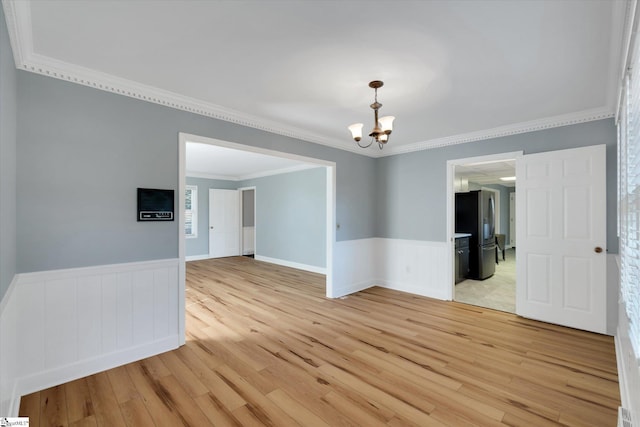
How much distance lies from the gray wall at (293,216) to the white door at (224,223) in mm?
952

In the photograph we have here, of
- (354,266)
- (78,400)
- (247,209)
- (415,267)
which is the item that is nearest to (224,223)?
(247,209)

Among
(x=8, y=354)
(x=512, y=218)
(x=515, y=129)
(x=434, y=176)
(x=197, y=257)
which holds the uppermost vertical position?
A: (x=515, y=129)

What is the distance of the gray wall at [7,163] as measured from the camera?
1529 mm

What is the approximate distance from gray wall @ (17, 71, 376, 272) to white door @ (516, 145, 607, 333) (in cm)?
409

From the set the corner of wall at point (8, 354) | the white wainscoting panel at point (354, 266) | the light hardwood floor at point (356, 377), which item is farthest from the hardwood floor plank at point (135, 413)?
the white wainscoting panel at point (354, 266)

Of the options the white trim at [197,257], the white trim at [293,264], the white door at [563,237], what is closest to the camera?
the white door at [563,237]

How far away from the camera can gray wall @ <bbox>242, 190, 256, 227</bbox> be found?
9.34 m

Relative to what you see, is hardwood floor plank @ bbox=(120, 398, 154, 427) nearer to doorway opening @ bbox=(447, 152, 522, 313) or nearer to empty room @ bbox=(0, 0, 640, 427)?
empty room @ bbox=(0, 0, 640, 427)

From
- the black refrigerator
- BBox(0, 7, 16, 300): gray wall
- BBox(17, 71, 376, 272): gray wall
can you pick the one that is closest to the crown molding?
the black refrigerator

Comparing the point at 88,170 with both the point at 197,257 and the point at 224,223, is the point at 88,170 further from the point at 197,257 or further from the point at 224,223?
the point at 224,223

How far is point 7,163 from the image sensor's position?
5.66 ft

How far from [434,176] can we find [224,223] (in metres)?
6.32

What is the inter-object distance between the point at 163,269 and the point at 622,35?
404 centimetres

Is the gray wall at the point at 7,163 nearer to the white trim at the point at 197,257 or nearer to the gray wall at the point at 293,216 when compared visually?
the gray wall at the point at 293,216
